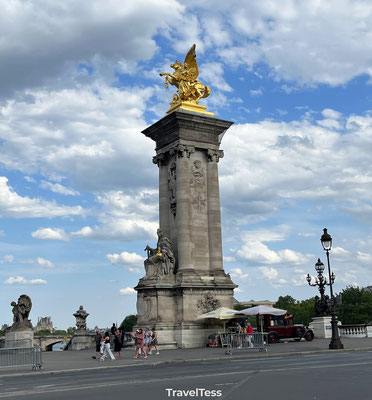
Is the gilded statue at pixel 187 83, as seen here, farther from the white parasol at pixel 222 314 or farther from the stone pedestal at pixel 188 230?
the white parasol at pixel 222 314

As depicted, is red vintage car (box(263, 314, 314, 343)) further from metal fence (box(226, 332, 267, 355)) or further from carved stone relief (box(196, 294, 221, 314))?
metal fence (box(226, 332, 267, 355))

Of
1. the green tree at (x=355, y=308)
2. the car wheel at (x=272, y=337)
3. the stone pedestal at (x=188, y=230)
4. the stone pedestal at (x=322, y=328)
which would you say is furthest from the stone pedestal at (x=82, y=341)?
the green tree at (x=355, y=308)

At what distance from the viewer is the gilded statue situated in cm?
4344

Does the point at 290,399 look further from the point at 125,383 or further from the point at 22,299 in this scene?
the point at 22,299

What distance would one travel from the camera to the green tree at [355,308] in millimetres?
106875

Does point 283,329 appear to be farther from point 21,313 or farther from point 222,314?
point 21,313

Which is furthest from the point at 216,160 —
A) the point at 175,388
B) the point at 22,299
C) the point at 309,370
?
the point at 175,388

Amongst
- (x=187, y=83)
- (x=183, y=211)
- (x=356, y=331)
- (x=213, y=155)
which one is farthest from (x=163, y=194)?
(x=356, y=331)

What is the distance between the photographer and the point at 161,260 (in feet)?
126

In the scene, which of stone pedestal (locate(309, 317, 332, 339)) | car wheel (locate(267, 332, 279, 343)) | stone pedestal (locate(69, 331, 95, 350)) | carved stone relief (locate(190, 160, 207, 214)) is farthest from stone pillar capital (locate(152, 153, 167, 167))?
stone pedestal (locate(309, 317, 332, 339))

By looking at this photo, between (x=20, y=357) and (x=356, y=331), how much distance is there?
2992 cm

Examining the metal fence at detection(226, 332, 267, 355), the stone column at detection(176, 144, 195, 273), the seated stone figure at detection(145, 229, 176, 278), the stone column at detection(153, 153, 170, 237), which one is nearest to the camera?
the metal fence at detection(226, 332, 267, 355)

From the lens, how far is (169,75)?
44.0 metres

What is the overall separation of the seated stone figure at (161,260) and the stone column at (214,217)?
3.22 metres
